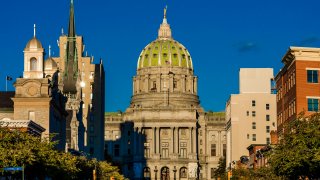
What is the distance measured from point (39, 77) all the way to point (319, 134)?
61.1 m

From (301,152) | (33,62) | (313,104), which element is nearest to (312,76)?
(313,104)

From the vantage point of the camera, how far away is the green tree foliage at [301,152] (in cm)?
8256

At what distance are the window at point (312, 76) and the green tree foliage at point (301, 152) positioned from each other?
2980 cm

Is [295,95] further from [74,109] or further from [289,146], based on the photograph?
[74,109]

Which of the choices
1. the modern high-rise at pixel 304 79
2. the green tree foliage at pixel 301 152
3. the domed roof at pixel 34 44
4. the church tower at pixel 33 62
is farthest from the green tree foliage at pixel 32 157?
the domed roof at pixel 34 44

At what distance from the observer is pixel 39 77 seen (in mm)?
136375

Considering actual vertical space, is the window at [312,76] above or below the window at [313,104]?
above

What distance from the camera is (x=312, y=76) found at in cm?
11881

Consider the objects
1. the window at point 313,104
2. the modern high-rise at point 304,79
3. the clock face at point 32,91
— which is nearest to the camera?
the window at point 313,104

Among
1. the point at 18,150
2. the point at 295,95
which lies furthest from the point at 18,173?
the point at 295,95

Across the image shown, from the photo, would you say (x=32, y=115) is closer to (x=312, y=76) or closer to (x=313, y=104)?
(x=312, y=76)

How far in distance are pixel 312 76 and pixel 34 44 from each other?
40.2m

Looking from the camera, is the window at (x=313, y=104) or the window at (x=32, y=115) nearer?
the window at (x=313, y=104)

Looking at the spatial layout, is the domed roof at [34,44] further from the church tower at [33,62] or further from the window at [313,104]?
the window at [313,104]
